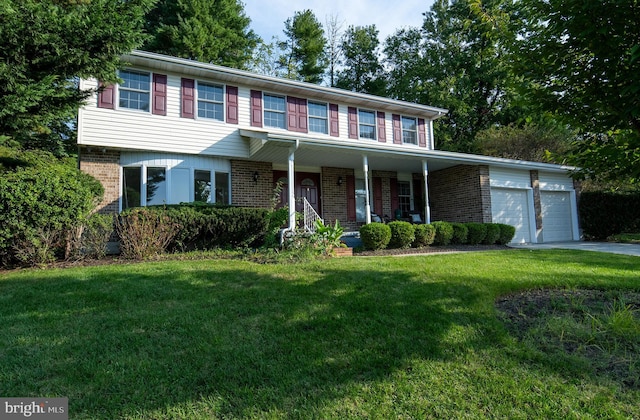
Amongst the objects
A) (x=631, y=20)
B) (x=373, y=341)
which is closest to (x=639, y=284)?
(x=631, y=20)

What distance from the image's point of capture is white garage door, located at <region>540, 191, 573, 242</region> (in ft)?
43.4

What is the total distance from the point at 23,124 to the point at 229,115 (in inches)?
224

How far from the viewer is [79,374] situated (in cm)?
242

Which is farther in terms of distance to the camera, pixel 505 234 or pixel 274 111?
pixel 274 111

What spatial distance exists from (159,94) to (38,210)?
5.32 metres

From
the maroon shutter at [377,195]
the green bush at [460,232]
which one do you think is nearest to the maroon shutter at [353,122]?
the maroon shutter at [377,195]

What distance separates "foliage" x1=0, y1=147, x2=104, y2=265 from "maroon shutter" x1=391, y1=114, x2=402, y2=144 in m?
10.6

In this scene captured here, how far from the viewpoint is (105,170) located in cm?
954

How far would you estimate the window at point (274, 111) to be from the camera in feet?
38.0

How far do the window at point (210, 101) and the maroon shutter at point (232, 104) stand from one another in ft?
0.62

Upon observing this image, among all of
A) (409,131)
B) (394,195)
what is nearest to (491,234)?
(394,195)

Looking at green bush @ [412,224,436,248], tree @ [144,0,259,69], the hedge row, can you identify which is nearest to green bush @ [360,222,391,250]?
the hedge row

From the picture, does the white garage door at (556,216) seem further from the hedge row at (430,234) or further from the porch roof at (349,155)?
the hedge row at (430,234)

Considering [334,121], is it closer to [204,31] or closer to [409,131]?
[409,131]
